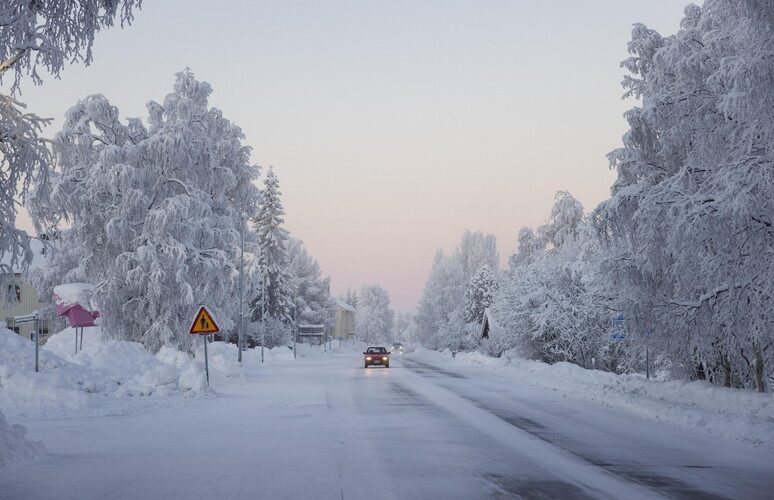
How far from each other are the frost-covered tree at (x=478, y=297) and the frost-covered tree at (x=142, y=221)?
53490 mm

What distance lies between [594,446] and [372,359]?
34.3 metres

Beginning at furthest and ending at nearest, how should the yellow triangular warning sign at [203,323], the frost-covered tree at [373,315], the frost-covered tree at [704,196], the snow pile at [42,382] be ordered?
the frost-covered tree at [373,315] < the yellow triangular warning sign at [203,323] < the snow pile at [42,382] < the frost-covered tree at [704,196]

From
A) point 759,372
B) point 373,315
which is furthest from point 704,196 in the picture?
point 373,315

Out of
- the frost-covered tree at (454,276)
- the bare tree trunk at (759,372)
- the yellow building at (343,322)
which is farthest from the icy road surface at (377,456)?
the yellow building at (343,322)

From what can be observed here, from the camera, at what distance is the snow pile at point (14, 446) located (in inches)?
343

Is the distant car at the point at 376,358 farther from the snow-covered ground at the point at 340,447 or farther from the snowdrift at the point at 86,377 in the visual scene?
the snow-covered ground at the point at 340,447

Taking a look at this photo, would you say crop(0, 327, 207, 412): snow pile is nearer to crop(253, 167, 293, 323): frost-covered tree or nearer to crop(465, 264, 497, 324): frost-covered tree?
crop(253, 167, 293, 323): frost-covered tree

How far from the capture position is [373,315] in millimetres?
185625

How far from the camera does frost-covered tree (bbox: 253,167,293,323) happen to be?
7138 centimetres

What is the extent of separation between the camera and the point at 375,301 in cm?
19175

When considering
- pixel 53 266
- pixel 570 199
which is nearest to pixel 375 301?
pixel 570 199

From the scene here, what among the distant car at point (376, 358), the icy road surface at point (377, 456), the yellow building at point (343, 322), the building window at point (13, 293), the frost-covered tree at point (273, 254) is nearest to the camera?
the icy road surface at point (377, 456)

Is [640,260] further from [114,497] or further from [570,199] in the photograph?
[570,199]

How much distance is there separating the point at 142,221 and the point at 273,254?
41658mm
